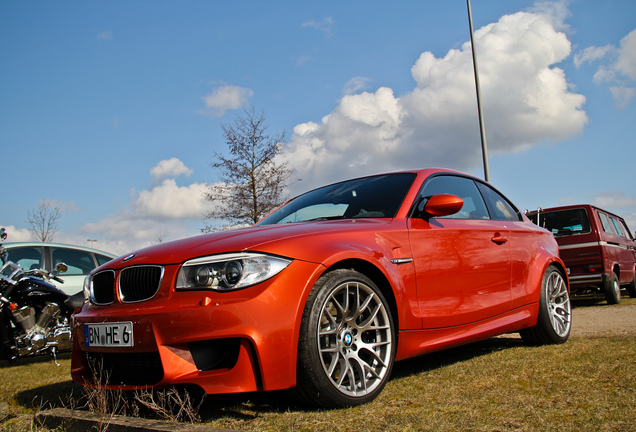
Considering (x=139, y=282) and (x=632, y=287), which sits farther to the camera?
(x=632, y=287)

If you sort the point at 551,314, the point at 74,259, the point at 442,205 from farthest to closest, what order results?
the point at 74,259, the point at 551,314, the point at 442,205

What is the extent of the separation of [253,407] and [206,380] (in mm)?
516

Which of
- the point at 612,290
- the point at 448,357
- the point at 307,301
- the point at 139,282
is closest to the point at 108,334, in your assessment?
the point at 139,282

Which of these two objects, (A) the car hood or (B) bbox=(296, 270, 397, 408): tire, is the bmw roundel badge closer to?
(A) the car hood

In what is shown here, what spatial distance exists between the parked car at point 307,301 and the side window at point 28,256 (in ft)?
14.1

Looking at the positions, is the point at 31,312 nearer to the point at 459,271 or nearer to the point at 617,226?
the point at 459,271

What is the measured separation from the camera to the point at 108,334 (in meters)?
2.84

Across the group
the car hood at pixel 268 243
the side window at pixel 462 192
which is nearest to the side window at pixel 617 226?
the side window at pixel 462 192

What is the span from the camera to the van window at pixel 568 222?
10.2 metres

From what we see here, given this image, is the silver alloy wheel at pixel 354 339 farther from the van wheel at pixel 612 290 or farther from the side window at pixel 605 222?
the side window at pixel 605 222

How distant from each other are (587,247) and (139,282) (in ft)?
30.9

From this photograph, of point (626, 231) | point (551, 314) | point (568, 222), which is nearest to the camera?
point (551, 314)

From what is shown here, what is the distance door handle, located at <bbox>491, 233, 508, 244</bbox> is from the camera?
418cm

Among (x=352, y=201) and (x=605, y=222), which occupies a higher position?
(x=352, y=201)
